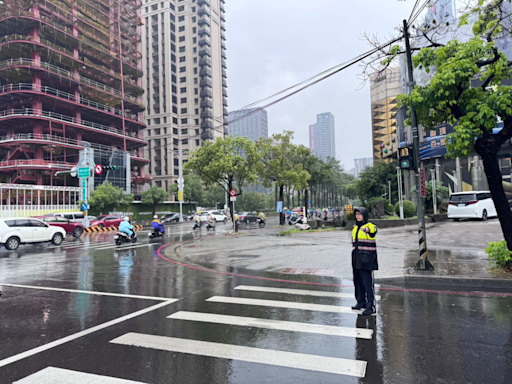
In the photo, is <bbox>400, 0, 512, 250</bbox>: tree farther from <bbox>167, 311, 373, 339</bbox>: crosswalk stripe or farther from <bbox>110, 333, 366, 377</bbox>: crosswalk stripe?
<bbox>110, 333, 366, 377</bbox>: crosswalk stripe

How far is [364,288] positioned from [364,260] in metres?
0.48

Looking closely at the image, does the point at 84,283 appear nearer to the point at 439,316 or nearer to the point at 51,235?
the point at 439,316

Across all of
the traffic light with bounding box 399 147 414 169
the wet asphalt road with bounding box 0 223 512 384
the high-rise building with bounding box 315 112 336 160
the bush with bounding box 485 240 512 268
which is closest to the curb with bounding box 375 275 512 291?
the wet asphalt road with bounding box 0 223 512 384

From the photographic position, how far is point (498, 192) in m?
8.47

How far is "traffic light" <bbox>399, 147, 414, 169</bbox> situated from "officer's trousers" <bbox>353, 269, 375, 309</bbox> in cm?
445

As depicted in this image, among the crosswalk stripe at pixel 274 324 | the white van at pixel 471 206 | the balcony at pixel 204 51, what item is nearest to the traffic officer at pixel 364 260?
the crosswalk stripe at pixel 274 324

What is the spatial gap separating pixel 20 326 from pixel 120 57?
2927 inches

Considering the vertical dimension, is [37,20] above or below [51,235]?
above

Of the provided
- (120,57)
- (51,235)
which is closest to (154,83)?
(120,57)

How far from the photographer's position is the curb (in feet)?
24.3

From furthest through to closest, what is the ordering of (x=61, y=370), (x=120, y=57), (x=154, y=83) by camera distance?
(x=154, y=83) → (x=120, y=57) → (x=61, y=370)

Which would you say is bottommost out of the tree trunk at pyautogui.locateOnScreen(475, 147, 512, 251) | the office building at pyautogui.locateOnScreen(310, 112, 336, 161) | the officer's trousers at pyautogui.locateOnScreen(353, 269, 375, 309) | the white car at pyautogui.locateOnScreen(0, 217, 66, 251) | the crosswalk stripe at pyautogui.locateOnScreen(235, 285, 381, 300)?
the crosswalk stripe at pyautogui.locateOnScreen(235, 285, 381, 300)

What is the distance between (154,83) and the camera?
9800cm

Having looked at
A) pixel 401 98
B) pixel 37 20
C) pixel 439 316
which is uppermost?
pixel 37 20
